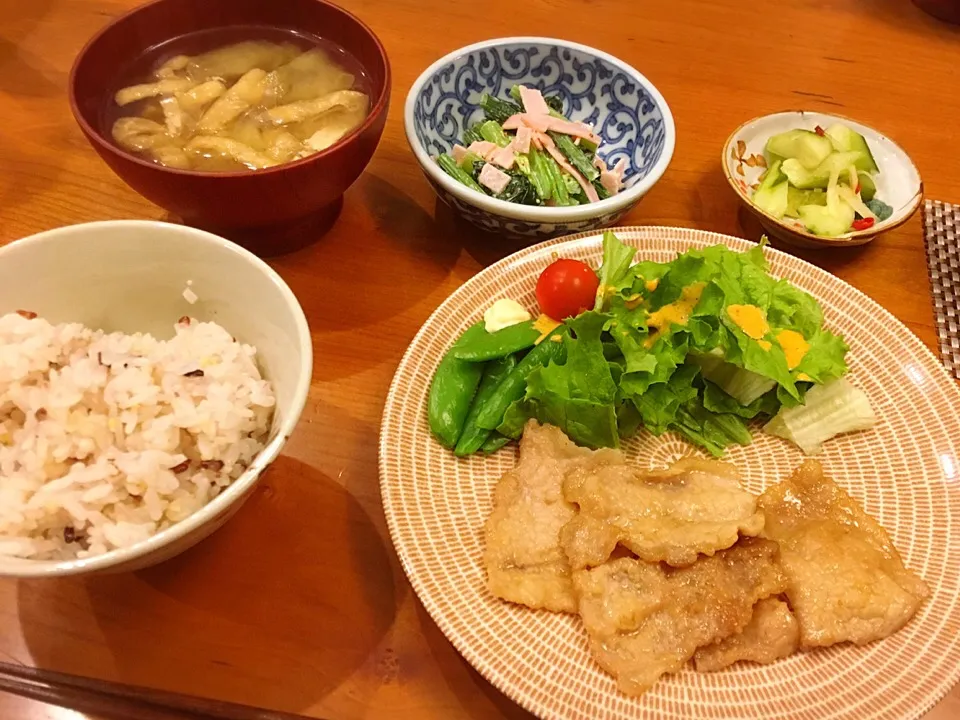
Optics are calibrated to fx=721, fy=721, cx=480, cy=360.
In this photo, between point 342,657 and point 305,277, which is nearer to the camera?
point 342,657

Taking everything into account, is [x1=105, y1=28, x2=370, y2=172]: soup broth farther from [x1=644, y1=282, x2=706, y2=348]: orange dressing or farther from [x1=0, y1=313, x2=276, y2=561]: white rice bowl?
[x1=644, y1=282, x2=706, y2=348]: orange dressing

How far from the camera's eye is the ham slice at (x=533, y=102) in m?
2.13

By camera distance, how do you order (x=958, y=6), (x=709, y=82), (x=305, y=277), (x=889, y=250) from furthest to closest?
(x=958, y=6) < (x=709, y=82) < (x=889, y=250) < (x=305, y=277)

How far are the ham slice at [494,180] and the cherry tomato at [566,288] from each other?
0.98 ft

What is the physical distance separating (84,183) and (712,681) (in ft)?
6.68

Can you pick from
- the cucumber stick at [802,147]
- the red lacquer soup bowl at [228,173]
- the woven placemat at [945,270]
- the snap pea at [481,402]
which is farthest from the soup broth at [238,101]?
the woven placemat at [945,270]

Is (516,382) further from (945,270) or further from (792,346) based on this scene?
(945,270)

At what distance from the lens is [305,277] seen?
187 cm

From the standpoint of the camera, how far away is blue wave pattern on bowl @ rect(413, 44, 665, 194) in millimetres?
2055

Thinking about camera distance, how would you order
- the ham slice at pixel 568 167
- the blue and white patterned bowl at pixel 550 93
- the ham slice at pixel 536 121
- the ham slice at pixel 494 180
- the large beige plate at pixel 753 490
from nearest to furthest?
1. the large beige plate at pixel 753 490
2. the blue and white patterned bowl at pixel 550 93
3. the ham slice at pixel 494 180
4. the ham slice at pixel 568 167
5. the ham slice at pixel 536 121

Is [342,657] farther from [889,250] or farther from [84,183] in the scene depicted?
[889,250]

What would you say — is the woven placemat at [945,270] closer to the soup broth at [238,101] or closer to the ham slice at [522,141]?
the ham slice at [522,141]

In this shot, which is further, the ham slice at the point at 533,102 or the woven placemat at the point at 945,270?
the ham slice at the point at 533,102

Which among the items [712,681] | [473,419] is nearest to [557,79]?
[473,419]
